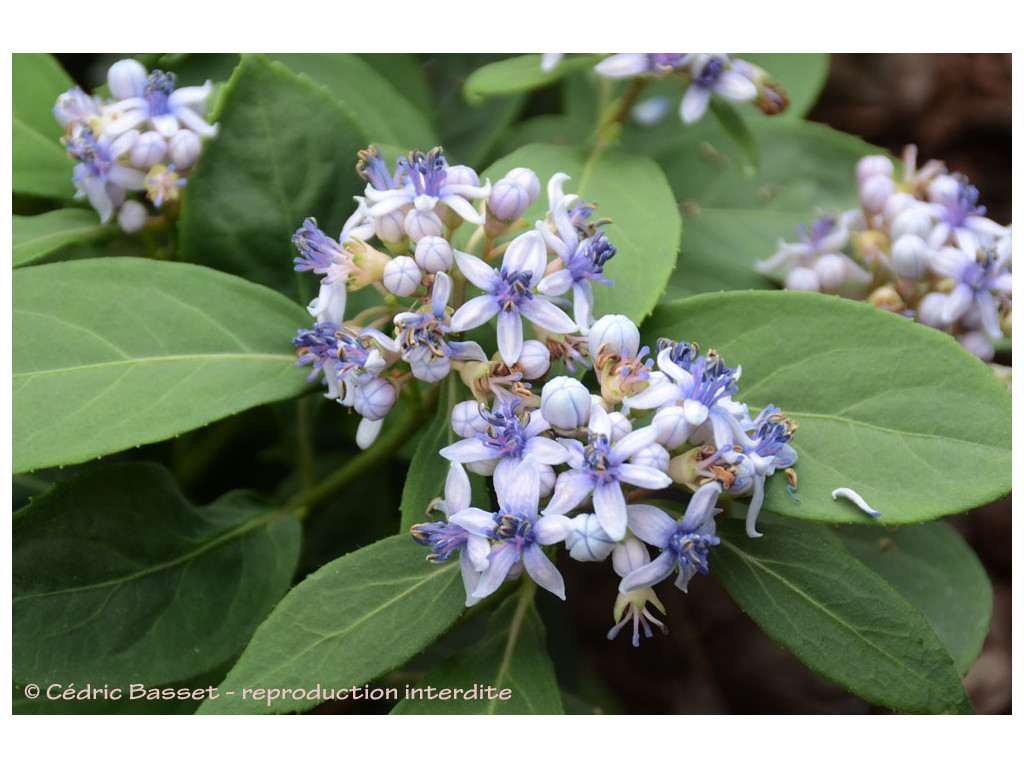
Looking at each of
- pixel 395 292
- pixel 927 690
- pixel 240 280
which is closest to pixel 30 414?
pixel 240 280

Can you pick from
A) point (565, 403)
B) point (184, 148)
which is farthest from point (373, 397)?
point (184, 148)

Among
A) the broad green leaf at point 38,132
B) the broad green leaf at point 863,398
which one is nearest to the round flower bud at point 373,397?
the broad green leaf at point 863,398

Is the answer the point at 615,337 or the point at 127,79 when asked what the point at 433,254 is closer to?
the point at 615,337

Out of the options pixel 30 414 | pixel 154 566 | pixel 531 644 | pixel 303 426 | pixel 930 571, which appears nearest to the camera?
pixel 30 414

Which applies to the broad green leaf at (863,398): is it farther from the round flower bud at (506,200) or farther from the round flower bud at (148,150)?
the round flower bud at (148,150)

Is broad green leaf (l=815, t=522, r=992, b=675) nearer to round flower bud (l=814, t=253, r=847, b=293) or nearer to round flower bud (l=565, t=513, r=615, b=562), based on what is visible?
round flower bud (l=814, t=253, r=847, b=293)

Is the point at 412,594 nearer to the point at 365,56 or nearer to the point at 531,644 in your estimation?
the point at 531,644

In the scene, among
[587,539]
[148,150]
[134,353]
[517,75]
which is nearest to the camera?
[587,539]
